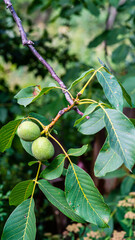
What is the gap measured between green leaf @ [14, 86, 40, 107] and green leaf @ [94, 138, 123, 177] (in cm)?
22

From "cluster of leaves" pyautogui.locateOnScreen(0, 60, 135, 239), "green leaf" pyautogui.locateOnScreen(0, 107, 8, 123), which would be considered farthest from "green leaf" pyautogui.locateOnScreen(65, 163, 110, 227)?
"green leaf" pyautogui.locateOnScreen(0, 107, 8, 123)

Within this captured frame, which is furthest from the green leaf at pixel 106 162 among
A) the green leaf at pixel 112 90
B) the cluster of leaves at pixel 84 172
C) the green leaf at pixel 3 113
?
the green leaf at pixel 3 113

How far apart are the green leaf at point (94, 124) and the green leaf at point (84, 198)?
96mm

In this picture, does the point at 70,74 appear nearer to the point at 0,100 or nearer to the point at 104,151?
the point at 0,100

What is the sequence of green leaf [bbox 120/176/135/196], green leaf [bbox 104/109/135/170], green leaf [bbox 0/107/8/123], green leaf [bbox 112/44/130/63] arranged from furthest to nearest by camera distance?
green leaf [bbox 112/44/130/63] < green leaf [bbox 0/107/8/123] < green leaf [bbox 120/176/135/196] < green leaf [bbox 104/109/135/170]

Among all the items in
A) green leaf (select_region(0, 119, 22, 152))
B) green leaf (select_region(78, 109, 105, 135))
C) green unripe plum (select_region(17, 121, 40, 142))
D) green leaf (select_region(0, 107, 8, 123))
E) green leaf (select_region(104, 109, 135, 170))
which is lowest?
green leaf (select_region(104, 109, 135, 170))

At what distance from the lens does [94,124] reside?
61 cm

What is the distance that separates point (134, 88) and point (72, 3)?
921 millimetres

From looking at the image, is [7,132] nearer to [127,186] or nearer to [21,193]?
[21,193]

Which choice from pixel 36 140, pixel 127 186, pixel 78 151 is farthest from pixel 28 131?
pixel 127 186

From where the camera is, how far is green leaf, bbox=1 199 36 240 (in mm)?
586

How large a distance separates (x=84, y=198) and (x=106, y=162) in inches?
3.8

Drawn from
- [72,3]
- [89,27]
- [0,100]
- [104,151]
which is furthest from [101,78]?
[89,27]

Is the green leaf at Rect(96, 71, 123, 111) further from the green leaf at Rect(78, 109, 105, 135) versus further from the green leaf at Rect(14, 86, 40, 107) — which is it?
the green leaf at Rect(14, 86, 40, 107)
